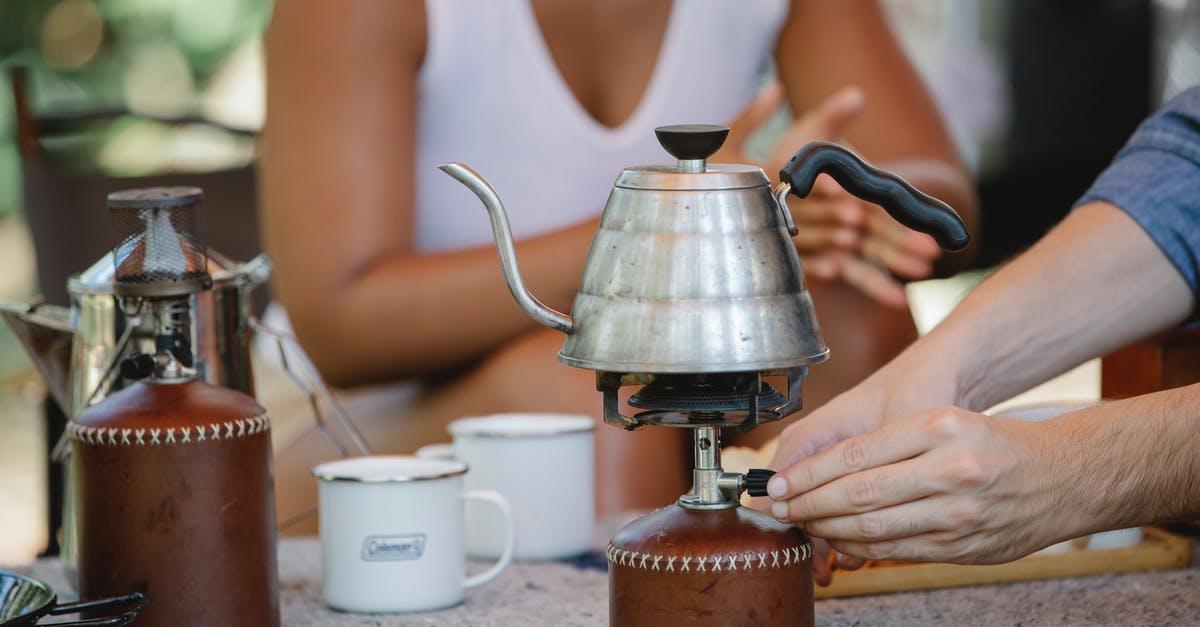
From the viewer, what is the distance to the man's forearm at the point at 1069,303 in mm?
1224

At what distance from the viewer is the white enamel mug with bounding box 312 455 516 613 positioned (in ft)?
3.57

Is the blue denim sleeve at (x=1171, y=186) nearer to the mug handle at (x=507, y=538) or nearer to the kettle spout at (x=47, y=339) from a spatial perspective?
the mug handle at (x=507, y=538)

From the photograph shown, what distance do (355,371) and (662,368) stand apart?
973 millimetres

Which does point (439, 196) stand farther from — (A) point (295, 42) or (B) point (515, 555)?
(B) point (515, 555)

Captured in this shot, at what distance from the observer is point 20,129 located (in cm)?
236

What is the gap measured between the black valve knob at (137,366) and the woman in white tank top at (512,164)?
1.87ft

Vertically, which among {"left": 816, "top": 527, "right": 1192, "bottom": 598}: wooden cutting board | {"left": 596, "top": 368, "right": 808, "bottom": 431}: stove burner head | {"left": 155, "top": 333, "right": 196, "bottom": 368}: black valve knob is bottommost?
{"left": 816, "top": 527, "right": 1192, "bottom": 598}: wooden cutting board

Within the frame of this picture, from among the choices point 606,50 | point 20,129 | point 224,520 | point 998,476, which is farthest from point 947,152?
point 20,129

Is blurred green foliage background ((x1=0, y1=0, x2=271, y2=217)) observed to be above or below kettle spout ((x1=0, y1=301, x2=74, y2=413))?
above

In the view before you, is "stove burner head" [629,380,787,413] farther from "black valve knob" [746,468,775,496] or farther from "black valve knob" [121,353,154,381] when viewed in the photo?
"black valve knob" [121,353,154,381]

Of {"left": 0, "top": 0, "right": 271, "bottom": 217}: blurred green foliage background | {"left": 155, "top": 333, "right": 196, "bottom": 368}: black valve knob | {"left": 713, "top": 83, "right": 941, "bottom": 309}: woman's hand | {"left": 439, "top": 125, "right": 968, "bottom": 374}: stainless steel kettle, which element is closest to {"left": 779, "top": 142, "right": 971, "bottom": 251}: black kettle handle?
{"left": 439, "top": 125, "right": 968, "bottom": 374}: stainless steel kettle

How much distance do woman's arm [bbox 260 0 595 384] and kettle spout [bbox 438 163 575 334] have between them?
73 cm

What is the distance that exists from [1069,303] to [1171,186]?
0.14 m

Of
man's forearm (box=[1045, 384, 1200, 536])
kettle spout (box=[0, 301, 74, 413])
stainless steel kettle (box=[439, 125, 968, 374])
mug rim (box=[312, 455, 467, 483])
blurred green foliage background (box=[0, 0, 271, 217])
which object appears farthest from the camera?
blurred green foliage background (box=[0, 0, 271, 217])
